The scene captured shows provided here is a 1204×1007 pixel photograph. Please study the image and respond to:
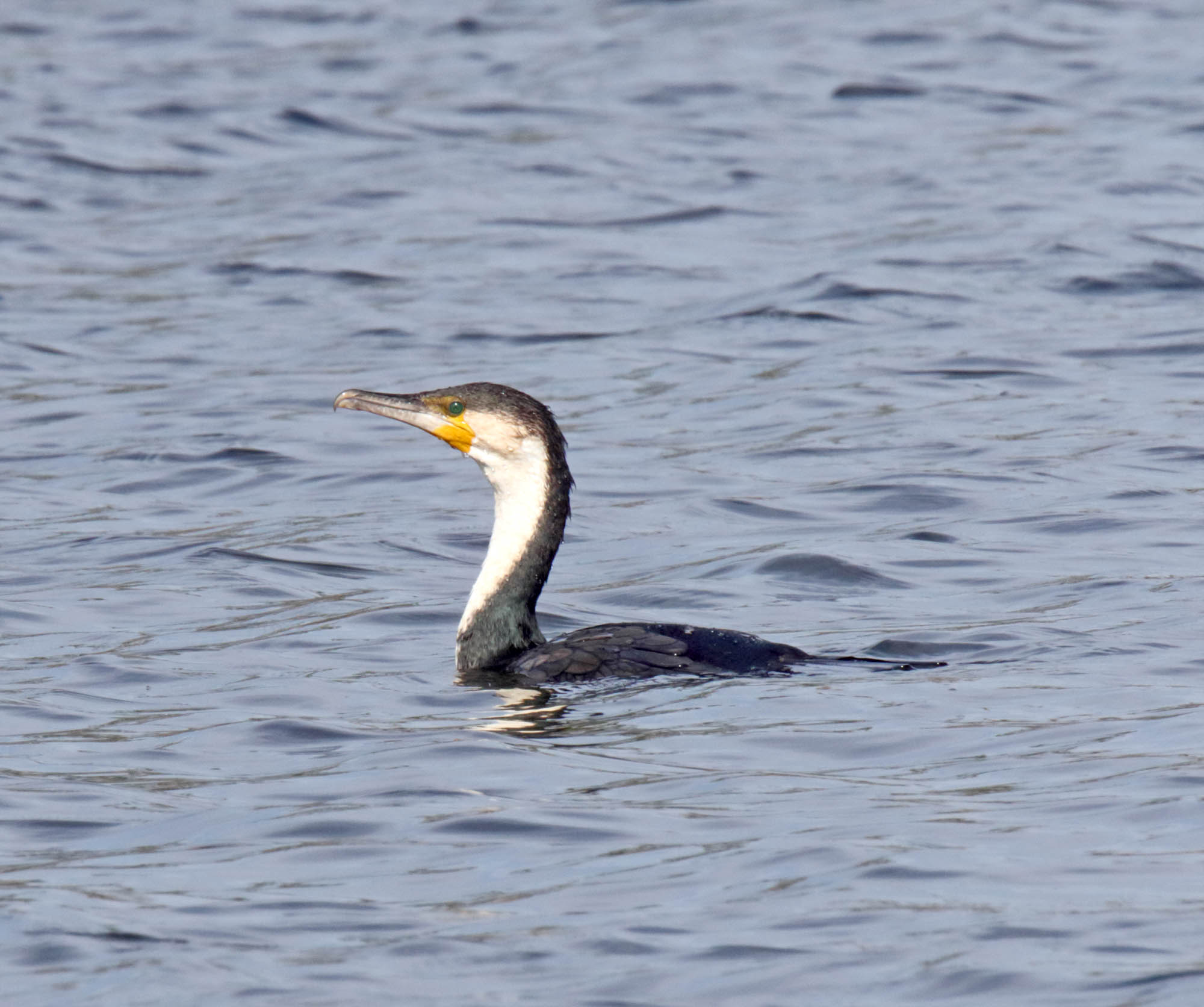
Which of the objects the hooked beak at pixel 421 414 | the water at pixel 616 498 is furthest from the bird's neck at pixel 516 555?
the water at pixel 616 498

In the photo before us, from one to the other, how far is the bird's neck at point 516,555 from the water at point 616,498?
0.74 feet

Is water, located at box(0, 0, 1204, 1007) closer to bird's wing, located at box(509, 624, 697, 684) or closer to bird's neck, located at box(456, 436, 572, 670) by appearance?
bird's wing, located at box(509, 624, 697, 684)

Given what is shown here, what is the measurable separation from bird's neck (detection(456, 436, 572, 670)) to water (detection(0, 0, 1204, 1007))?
0.23m

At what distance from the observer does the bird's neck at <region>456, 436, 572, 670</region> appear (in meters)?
8.02

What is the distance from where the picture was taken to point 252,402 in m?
13.4

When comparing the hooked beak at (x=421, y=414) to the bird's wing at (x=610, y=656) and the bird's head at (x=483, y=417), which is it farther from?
the bird's wing at (x=610, y=656)

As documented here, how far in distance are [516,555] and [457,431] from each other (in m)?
0.51

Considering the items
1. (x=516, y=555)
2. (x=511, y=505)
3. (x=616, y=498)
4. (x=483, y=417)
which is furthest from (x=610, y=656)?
(x=616, y=498)

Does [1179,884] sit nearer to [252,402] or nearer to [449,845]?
[449,845]

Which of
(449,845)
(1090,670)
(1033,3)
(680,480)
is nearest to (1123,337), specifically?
(680,480)

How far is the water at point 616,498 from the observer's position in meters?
5.11

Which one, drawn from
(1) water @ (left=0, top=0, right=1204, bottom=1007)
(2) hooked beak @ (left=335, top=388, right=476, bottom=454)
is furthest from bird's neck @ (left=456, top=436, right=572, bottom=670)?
(1) water @ (left=0, top=0, right=1204, bottom=1007)

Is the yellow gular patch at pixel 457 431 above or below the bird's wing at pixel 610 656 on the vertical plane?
above

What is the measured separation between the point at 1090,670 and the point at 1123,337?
23.2 feet
